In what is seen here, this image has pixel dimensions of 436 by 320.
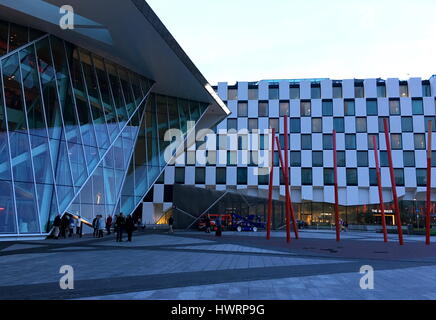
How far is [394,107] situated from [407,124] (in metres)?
3.26

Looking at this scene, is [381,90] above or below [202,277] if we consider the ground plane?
above

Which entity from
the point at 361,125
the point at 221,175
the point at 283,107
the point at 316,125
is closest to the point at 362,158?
the point at 361,125

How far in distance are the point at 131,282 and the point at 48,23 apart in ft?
49.2

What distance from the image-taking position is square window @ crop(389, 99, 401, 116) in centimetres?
5731

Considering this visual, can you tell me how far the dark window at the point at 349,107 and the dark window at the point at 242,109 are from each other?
15679 mm

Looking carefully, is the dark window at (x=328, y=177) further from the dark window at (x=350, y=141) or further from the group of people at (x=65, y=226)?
the group of people at (x=65, y=226)

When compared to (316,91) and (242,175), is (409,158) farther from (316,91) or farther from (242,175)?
(242,175)

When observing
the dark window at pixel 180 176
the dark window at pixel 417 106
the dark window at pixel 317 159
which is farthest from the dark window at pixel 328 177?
the dark window at pixel 180 176

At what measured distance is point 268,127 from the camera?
59.3m

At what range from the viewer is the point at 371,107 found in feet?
190

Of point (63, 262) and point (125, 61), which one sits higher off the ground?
point (125, 61)

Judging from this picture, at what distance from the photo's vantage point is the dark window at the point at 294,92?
60.1 m
